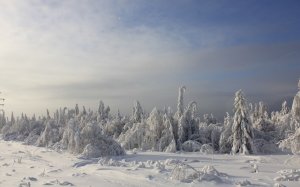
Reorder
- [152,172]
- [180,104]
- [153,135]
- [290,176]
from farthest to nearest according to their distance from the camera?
[180,104]
[153,135]
[152,172]
[290,176]

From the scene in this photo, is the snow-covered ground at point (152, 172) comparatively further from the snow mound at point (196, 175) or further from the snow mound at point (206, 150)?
the snow mound at point (206, 150)

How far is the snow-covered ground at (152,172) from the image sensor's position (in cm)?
1927

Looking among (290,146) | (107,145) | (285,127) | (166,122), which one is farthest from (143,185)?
(285,127)

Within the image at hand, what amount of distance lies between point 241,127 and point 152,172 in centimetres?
1519

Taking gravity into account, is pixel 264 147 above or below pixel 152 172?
above

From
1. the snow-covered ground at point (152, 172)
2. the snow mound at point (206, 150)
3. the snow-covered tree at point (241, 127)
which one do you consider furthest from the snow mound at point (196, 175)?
the snow-covered tree at point (241, 127)

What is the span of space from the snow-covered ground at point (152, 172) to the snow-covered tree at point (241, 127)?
596 centimetres

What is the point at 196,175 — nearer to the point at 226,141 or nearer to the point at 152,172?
the point at 152,172

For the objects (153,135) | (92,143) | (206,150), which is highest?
(153,135)

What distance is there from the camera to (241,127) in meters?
34.6

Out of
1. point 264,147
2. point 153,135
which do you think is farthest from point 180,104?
point 264,147

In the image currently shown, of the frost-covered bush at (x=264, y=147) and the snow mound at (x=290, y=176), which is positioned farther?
the frost-covered bush at (x=264, y=147)

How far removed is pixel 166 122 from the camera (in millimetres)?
40938

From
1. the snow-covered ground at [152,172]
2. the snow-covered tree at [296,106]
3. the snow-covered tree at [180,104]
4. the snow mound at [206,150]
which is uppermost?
the snow-covered tree at [180,104]
